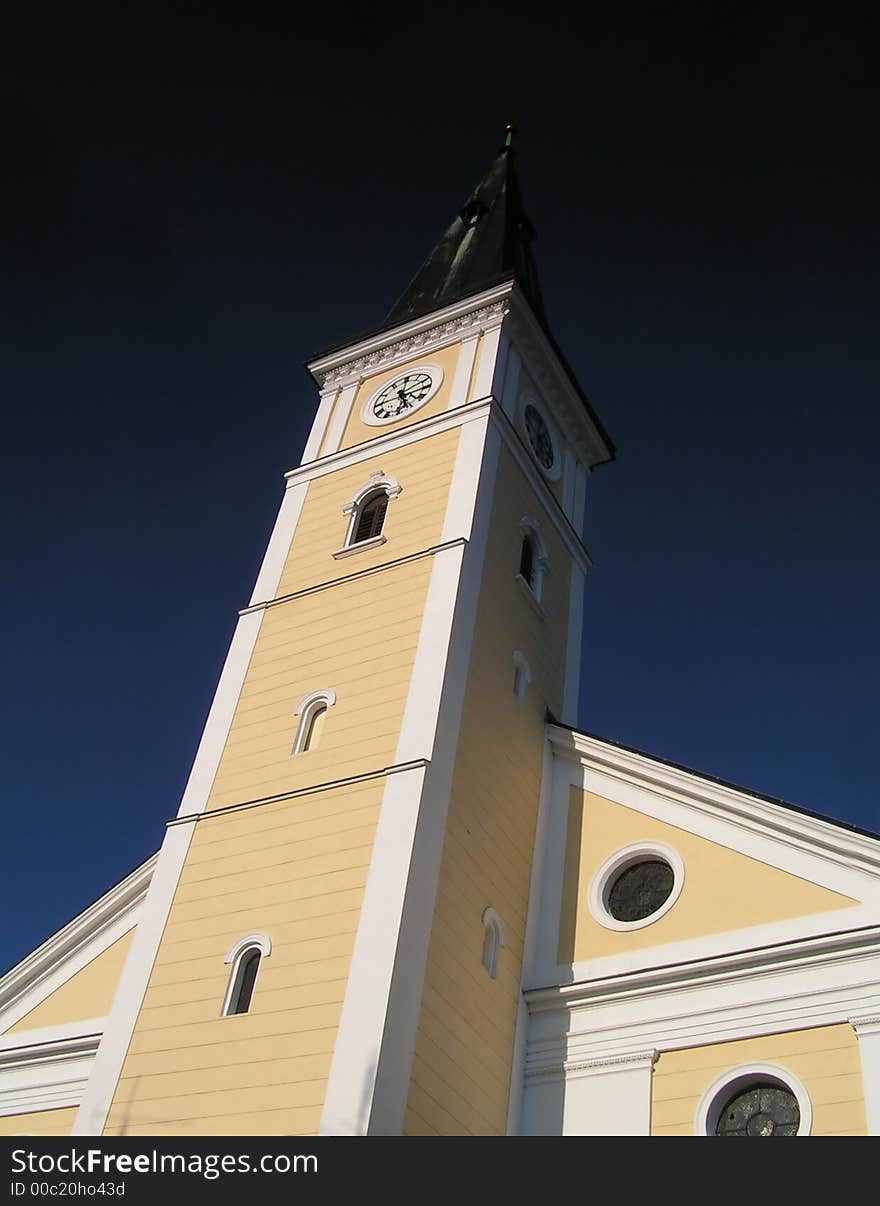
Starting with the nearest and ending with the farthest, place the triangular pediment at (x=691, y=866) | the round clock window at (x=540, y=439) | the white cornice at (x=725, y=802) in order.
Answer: the triangular pediment at (x=691, y=866), the white cornice at (x=725, y=802), the round clock window at (x=540, y=439)

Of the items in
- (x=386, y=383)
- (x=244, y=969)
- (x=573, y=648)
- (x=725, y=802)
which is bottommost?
(x=244, y=969)

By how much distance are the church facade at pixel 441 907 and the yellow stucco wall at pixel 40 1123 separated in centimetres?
4

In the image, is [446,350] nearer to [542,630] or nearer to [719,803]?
[542,630]

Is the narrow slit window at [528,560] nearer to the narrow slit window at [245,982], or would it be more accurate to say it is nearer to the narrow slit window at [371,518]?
the narrow slit window at [371,518]

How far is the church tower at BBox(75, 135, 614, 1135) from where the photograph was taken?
517 inches

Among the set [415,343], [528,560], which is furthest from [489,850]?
[415,343]

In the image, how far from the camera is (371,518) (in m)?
20.7

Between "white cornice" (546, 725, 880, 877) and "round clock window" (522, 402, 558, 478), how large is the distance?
6.48m

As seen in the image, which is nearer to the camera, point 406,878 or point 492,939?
point 406,878

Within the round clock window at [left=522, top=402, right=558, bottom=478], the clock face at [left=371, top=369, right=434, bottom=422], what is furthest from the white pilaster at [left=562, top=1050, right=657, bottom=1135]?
the clock face at [left=371, top=369, right=434, bottom=422]

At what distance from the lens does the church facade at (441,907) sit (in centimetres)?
1320

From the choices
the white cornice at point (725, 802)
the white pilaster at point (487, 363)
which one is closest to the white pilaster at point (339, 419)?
the white pilaster at point (487, 363)

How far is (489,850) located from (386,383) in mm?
11509

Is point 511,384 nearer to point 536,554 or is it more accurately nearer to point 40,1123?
point 536,554
